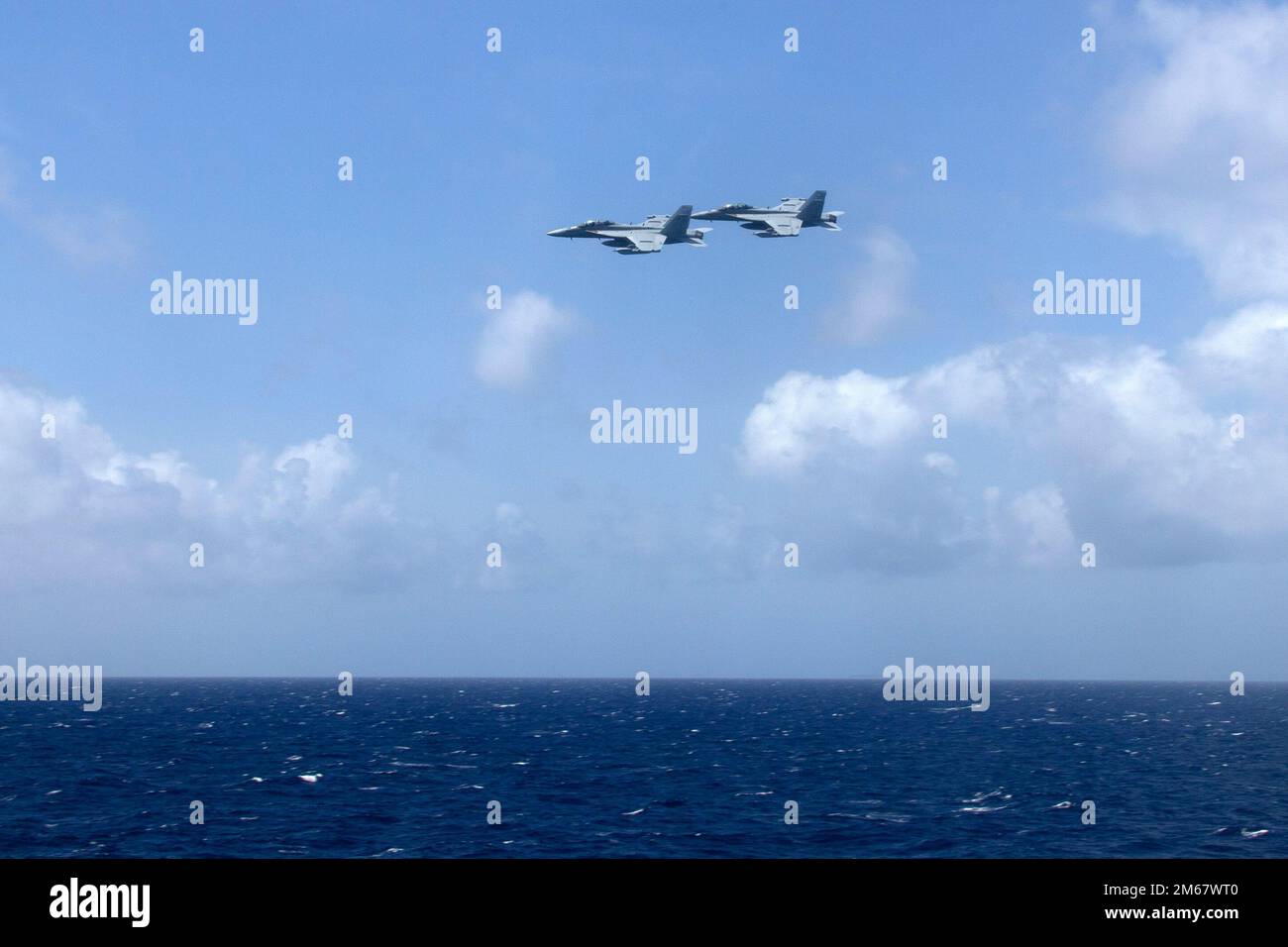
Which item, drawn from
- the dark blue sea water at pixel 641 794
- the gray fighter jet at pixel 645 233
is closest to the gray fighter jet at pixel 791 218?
the gray fighter jet at pixel 645 233

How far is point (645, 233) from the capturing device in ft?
318

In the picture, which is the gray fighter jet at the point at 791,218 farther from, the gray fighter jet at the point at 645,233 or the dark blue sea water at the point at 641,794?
the dark blue sea water at the point at 641,794

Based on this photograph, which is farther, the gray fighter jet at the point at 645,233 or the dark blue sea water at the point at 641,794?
the gray fighter jet at the point at 645,233

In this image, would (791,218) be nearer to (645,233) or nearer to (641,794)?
(645,233)

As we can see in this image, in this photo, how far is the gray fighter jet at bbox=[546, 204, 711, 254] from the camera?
3762 inches

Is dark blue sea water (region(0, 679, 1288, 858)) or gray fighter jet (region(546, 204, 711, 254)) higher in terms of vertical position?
gray fighter jet (region(546, 204, 711, 254))

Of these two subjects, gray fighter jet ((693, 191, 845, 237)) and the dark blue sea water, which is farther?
gray fighter jet ((693, 191, 845, 237))

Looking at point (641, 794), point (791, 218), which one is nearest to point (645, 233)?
point (791, 218)

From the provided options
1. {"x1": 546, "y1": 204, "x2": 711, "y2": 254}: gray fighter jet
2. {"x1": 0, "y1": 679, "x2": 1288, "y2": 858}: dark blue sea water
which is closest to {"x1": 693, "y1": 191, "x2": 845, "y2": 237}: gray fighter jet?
{"x1": 546, "y1": 204, "x2": 711, "y2": 254}: gray fighter jet

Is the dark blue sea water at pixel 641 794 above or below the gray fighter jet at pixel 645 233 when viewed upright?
below

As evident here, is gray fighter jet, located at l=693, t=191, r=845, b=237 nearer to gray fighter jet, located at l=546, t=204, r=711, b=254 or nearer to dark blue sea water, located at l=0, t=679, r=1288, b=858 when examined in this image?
gray fighter jet, located at l=546, t=204, r=711, b=254

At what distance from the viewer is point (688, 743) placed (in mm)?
151875

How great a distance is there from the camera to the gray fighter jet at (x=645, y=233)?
9556 cm
